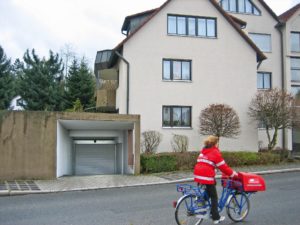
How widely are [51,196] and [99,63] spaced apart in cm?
1737

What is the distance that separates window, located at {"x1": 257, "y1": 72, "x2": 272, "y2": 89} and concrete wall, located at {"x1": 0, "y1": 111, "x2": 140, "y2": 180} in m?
17.0

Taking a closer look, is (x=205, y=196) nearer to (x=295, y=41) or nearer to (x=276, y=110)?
(x=276, y=110)

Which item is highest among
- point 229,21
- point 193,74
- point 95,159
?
point 229,21

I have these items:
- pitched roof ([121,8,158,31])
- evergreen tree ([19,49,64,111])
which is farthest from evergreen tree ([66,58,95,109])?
pitched roof ([121,8,158,31])

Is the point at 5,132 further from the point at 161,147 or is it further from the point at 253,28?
the point at 253,28

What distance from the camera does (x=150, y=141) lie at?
21.6 meters

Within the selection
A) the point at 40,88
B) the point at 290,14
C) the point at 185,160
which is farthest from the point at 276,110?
the point at 40,88

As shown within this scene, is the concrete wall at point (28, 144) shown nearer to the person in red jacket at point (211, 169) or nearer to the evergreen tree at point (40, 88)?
the person in red jacket at point (211, 169)

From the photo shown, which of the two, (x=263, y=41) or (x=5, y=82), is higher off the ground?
(x=263, y=41)

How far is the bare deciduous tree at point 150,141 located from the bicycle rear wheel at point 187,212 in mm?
14005

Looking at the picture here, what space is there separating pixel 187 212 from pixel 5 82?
1254 inches

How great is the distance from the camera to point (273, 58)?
2934cm

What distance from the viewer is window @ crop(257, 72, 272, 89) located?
29.1 m

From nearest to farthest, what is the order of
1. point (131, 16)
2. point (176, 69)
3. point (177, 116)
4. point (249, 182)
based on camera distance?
point (249, 182), point (177, 116), point (176, 69), point (131, 16)
